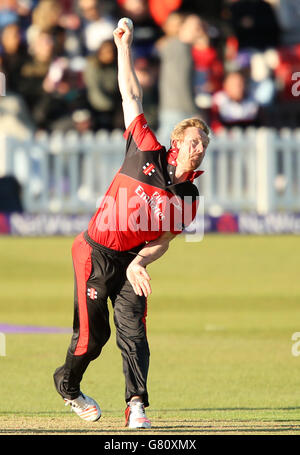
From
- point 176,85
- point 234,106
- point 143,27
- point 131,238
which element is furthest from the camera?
point 143,27

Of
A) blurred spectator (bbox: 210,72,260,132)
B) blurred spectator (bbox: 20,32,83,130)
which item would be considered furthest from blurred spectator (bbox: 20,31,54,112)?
blurred spectator (bbox: 210,72,260,132)

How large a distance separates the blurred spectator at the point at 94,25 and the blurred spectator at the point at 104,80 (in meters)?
1.00

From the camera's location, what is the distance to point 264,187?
16781mm

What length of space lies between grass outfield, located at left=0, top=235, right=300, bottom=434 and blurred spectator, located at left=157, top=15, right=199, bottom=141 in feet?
5.76

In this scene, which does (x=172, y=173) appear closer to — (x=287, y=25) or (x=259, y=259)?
(x=259, y=259)

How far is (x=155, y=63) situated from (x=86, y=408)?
10455mm

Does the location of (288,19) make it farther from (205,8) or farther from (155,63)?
(155,63)

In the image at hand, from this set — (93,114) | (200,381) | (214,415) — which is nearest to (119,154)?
(93,114)

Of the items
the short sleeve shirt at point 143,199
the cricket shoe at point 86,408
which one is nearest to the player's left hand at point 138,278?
the short sleeve shirt at point 143,199

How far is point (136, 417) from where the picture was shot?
666cm

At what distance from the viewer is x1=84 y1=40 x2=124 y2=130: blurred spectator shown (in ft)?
55.3

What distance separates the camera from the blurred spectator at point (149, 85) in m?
16.6

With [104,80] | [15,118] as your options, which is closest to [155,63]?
[104,80]

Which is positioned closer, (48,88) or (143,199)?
(143,199)
